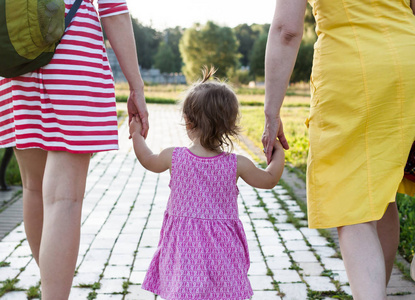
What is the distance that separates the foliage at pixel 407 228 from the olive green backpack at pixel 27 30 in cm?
270

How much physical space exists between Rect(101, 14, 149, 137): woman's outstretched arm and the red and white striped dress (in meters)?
0.14

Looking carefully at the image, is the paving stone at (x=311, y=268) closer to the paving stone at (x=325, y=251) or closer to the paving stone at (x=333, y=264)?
the paving stone at (x=333, y=264)

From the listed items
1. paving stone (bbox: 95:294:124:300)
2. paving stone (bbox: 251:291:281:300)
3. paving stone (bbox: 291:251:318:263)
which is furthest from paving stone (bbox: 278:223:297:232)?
paving stone (bbox: 95:294:124:300)

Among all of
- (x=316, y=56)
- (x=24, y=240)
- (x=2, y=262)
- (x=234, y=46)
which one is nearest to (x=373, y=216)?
(x=316, y=56)

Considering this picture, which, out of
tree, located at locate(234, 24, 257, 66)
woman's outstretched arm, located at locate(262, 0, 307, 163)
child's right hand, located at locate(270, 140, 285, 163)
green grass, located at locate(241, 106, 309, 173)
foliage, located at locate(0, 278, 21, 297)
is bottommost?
green grass, located at locate(241, 106, 309, 173)

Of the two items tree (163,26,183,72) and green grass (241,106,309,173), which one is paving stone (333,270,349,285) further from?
tree (163,26,183,72)

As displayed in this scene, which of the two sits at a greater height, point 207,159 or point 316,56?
point 316,56

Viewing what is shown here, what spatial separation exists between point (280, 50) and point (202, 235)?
0.83 meters

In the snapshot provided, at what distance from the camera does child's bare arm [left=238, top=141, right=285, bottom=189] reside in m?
2.29

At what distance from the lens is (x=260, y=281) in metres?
3.22

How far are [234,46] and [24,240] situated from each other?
5466 cm

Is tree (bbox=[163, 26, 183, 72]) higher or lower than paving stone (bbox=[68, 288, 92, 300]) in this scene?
higher

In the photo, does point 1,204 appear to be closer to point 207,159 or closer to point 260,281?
point 260,281

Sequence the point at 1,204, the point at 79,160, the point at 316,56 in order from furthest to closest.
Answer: the point at 1,204 < the point at 79,160 < the point at 316,56
